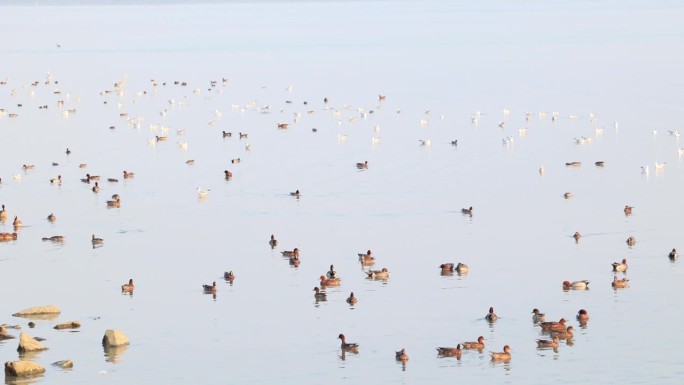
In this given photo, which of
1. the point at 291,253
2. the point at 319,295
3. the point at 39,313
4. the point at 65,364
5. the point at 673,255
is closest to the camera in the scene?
the point at 65,364

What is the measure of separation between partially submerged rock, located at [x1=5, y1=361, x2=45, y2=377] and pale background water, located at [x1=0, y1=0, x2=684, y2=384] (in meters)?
0.32

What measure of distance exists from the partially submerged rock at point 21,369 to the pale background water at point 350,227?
321 millimetres

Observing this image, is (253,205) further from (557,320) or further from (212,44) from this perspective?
(212,44)

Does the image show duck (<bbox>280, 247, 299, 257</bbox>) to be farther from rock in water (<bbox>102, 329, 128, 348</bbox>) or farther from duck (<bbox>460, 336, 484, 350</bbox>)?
duck (<bbox>460, 336, 484, 350</bbox>)

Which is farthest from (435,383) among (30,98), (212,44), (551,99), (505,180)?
(212,44)

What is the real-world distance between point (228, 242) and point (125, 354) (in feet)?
43.8

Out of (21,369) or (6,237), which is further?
(6,237)

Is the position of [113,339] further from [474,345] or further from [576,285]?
[576,285]

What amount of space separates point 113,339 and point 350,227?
16.0 m

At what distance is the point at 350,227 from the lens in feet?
159

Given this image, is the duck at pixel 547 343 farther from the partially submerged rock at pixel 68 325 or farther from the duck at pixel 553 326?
the partially submerged rock at pixel 68 325

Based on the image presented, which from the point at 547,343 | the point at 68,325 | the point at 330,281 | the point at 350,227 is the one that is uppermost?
the point at 350,227

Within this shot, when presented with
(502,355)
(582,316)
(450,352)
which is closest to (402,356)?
(450,352)

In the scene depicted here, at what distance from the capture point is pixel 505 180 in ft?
191
